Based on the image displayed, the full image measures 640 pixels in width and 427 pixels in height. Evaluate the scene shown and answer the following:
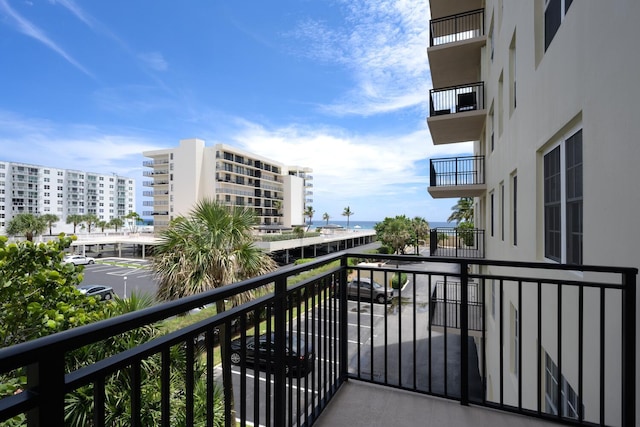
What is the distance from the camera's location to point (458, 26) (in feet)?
35.4

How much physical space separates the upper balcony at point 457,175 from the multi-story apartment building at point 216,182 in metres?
34.6

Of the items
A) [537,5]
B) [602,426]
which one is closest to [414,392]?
[602,426]

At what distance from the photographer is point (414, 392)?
273cm

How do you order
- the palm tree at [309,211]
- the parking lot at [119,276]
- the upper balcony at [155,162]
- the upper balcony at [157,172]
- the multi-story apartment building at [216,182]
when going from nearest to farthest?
the parking lot at [119,276]
the multi-story apartment building at [216,182]
the upper balcony at [157,172]
the upper balcony at [155,162]
the palm tree at [309,211]

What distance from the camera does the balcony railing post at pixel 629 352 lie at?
1.88 metres

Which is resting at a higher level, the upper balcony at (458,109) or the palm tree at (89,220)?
the upper balcony at (458,109)

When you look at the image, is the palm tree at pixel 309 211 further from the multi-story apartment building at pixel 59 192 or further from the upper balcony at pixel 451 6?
the upper balcony at pixel 451 6

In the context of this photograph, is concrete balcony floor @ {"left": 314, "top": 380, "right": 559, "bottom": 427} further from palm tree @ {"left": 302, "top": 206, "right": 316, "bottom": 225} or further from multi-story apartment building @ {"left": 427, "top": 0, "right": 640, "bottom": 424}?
palm tree @ {"left": 302, "top": 206, "right": 316, "bottom": 225}

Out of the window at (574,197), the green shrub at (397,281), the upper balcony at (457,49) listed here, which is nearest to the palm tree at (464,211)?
the green shrub at (397,281)

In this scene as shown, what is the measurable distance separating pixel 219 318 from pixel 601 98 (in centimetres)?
288

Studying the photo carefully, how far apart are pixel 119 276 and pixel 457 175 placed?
28.6m

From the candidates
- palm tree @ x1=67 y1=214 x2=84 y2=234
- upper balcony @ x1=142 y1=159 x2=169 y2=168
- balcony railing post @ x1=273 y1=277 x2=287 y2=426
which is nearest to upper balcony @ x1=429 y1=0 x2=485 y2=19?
balcony railing post @ x1=273 y1=277 x2=287 y2=426

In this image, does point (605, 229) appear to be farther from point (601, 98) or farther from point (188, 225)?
point (188, 225)

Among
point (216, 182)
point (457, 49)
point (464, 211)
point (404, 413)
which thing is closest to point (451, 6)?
point (457, 49)
